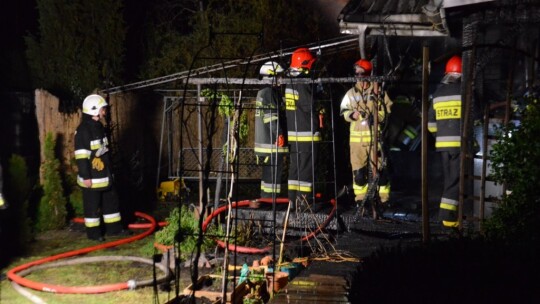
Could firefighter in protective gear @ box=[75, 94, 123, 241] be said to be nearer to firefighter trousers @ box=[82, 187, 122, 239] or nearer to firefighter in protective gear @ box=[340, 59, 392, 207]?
firefighter trousers @ box=[82, 187, 122, 239]

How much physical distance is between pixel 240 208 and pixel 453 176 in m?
3.48

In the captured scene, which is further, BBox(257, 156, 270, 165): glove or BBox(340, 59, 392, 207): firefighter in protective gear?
BBox(257, 156, 270, 165): glove

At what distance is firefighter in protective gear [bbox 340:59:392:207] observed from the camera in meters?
8.31

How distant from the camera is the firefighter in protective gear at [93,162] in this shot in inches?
358

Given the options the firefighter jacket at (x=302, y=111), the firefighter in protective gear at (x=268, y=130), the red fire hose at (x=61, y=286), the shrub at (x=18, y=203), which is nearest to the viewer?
the red fire hose at (x=61, y=286)

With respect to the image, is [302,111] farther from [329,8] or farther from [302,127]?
[329,8]

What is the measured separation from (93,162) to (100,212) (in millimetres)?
871

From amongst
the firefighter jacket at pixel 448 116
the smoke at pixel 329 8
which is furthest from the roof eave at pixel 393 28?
the smoke at pixel 329 8

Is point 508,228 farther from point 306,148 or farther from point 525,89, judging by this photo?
point 306,148

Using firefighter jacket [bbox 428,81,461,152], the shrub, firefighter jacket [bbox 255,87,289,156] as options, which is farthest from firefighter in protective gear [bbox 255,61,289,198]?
the shrub

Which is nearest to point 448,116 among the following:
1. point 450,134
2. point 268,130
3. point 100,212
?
point 450,134

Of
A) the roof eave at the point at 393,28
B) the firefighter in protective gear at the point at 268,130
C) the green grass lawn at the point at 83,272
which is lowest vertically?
the green grass lawn at the point at 83,272

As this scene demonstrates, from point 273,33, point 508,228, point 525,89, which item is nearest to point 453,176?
point 525,89

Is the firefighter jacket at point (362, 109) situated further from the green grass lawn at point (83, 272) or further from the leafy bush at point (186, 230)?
the green grass lawn at point (83, 272)
